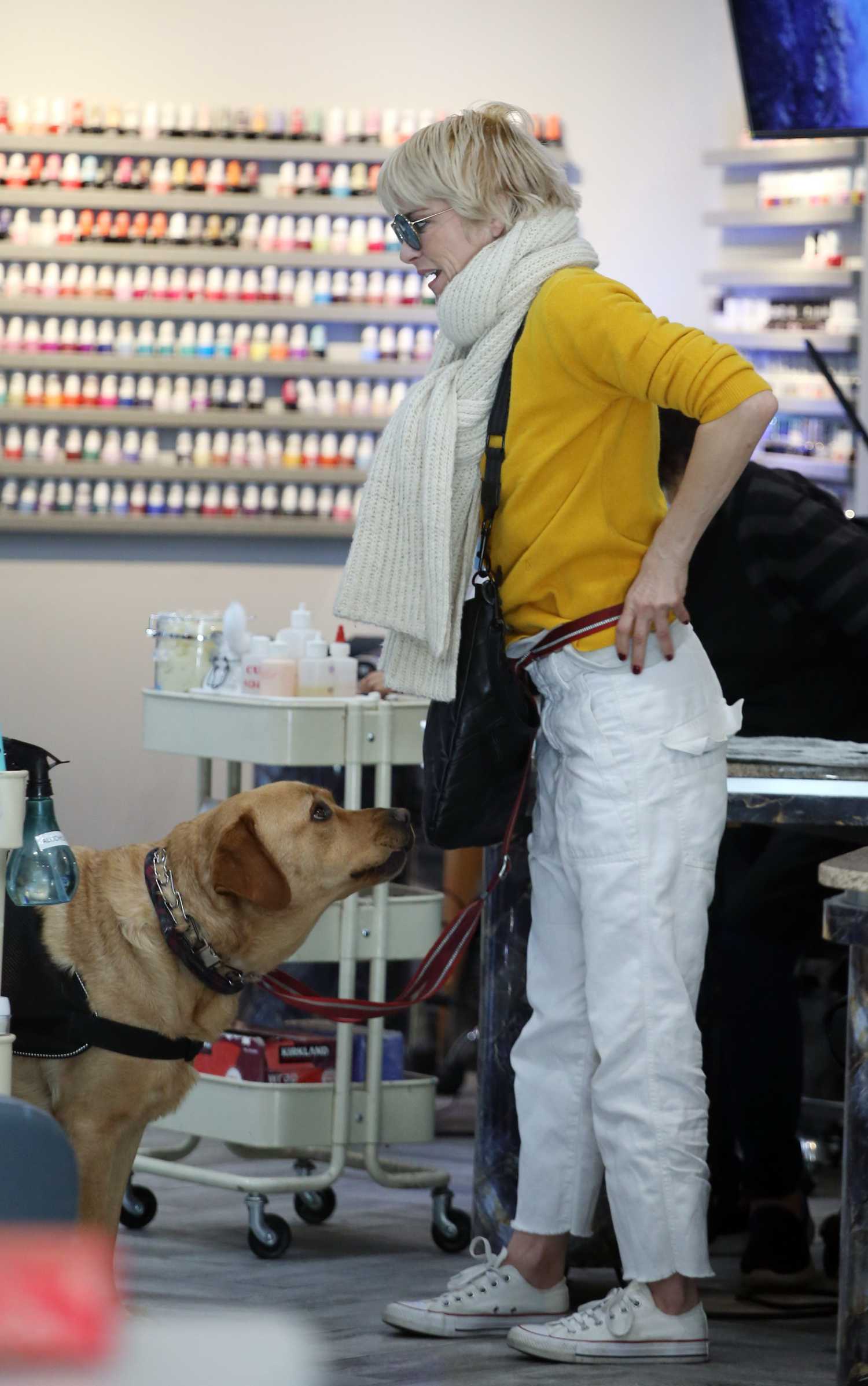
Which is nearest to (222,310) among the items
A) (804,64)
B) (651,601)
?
(804,64)

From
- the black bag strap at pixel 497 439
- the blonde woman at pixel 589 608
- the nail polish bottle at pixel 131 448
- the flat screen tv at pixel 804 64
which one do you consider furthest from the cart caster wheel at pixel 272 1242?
the nail polish bottle at pixel 131 448

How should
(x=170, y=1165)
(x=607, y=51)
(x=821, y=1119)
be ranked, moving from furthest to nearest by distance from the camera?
(x=607, y=51), (x=821, y=1119), (x=170, y=1165)

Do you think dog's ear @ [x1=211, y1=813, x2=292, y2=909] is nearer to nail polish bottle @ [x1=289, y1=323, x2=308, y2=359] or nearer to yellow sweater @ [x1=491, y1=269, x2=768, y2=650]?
yellow sweater @ [x1=491, y1=269, x2=768, y2=650]

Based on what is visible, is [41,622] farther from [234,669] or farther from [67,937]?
[67,937]

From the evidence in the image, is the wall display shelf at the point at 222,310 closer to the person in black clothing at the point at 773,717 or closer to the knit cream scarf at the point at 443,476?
the person in black clothing at the point at 773,717

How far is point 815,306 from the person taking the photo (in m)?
6.54

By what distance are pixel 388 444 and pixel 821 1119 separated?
7.02 ft

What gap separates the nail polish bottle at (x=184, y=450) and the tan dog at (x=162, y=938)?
417 centimetres

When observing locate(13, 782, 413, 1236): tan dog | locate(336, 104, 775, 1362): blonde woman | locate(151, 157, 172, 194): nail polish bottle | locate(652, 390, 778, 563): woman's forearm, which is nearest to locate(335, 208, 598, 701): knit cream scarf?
locate(336, 104, 775, 1362): blonde woman

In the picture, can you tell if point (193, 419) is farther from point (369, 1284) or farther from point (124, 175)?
point (369, 1284)

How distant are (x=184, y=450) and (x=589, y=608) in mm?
4653

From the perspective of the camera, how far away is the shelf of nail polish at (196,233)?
6.69 metres

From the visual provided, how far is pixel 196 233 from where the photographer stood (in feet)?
22.1

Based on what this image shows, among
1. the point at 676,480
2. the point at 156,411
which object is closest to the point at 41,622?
the point at 156,411
